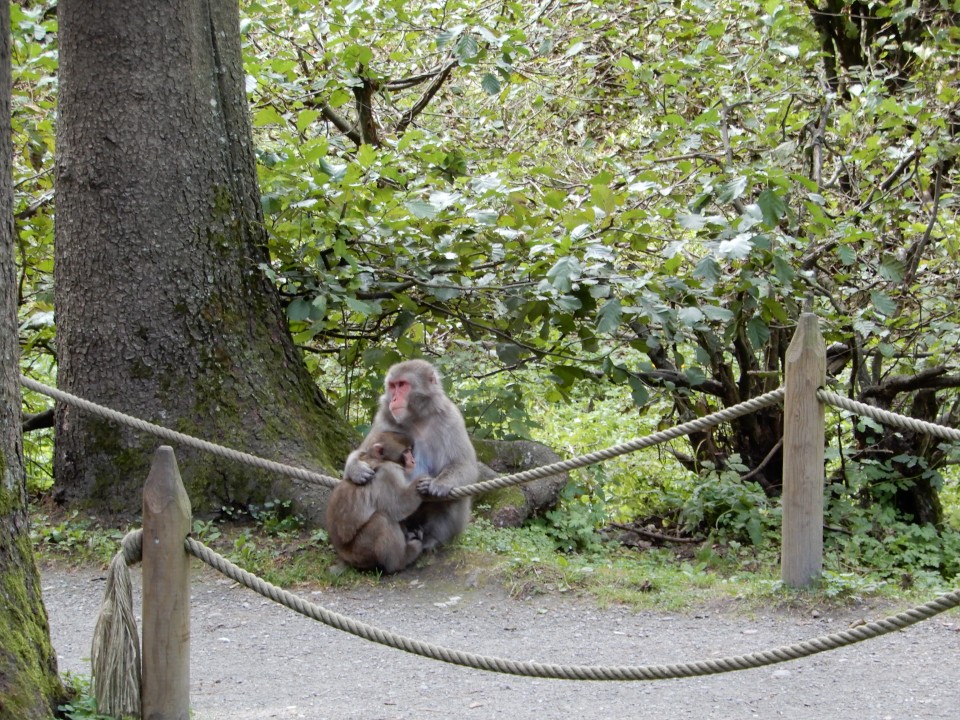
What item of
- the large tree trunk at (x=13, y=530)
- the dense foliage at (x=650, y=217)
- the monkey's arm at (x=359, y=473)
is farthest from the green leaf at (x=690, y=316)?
the large tree trunk at (x=13, y=530)

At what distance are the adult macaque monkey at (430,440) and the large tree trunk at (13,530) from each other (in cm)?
228

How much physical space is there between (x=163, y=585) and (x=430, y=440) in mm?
2500

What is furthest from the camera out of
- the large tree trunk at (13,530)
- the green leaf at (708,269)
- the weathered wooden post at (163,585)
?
the green leaf at (708,269)

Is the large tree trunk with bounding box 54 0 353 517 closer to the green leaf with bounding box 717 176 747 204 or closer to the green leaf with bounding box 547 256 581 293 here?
the green leaf with bounding box 547 256 581 293

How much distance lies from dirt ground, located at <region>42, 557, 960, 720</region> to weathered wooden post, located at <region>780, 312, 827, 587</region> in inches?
16.7

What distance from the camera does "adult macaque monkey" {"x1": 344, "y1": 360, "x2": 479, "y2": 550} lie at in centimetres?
559

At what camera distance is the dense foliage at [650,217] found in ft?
20.8

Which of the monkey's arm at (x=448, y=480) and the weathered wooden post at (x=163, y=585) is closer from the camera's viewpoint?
the weathered wooden post at (x=163, y=585)

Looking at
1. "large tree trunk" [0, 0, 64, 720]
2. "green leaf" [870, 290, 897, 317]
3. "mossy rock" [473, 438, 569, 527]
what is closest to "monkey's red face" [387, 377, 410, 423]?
"mossy rock" [473, 438, 569, 527]

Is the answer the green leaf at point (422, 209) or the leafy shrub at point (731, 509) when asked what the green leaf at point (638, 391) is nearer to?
the leafy shrub at point (731, 509)

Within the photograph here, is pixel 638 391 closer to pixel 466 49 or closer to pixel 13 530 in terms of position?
pixel 466 49

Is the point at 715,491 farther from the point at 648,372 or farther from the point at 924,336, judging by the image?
the point at 924,336

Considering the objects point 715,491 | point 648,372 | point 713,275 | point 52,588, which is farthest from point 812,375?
point 52,588

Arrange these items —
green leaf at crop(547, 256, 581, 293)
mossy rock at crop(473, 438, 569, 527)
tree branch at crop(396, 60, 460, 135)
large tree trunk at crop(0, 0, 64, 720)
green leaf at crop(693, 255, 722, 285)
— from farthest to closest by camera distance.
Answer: tree branch at crop(396, 60, 460, 135) → mossy rock at crop(473, 438, 569, 527) → green leaf at crop(693, 255, 722, 285) → green leaf at crop(547, 256, 581, 293) → large tree trunk at crop(0, 0, 64, 720)
